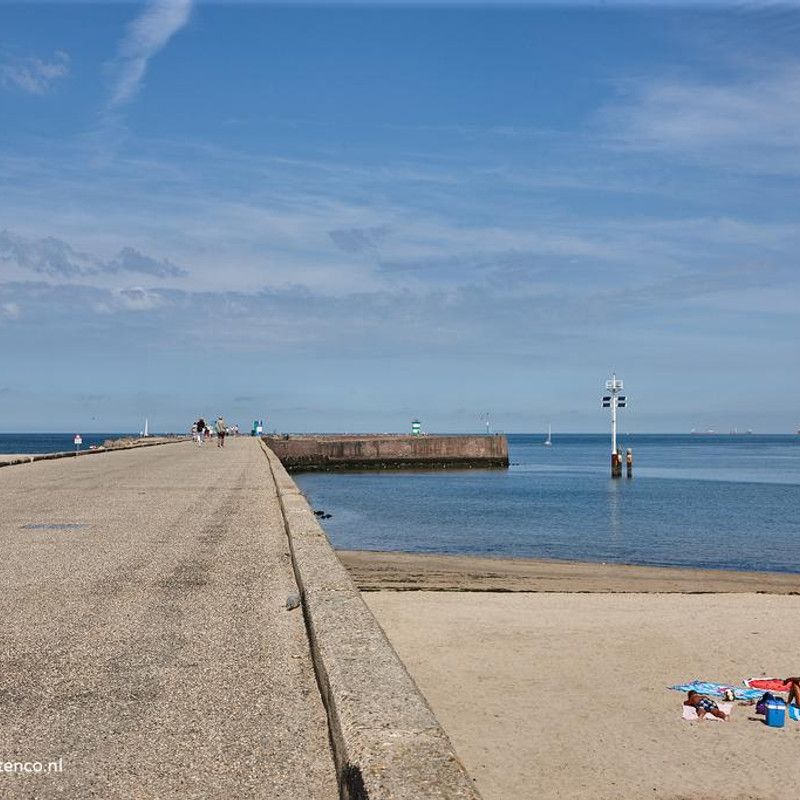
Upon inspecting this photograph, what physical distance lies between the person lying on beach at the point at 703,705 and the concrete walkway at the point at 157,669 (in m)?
2.96

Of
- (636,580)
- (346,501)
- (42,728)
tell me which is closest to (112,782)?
(42,728)

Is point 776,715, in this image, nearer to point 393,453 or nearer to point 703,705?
point 703,705

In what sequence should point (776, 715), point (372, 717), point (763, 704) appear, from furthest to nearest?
point (763, 704) → point (776, 715) → point (372, 717)

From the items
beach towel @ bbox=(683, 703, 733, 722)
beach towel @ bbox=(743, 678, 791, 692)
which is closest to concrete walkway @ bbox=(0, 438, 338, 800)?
beach towel @ bbox=(683, 703, 733, 722)

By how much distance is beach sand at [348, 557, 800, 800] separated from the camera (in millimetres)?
5574

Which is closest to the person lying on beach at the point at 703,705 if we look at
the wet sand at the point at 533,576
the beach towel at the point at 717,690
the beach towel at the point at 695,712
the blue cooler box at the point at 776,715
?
the beach towel at the point at 695,712

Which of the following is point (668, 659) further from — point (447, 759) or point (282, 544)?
point (447, 759)

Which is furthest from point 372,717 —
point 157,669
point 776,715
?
point 776,715

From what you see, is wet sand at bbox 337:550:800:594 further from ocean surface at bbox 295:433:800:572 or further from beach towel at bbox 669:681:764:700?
beach towel at bbox 669:681:764:700

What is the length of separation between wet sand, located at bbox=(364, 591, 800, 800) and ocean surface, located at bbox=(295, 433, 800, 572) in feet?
36.5

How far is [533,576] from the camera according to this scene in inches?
667

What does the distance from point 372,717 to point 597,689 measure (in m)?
3.98

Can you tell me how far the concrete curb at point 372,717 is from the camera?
3154mm

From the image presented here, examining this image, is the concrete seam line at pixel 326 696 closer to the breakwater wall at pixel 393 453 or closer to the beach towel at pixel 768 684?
the beach towel at pixel 768 684
